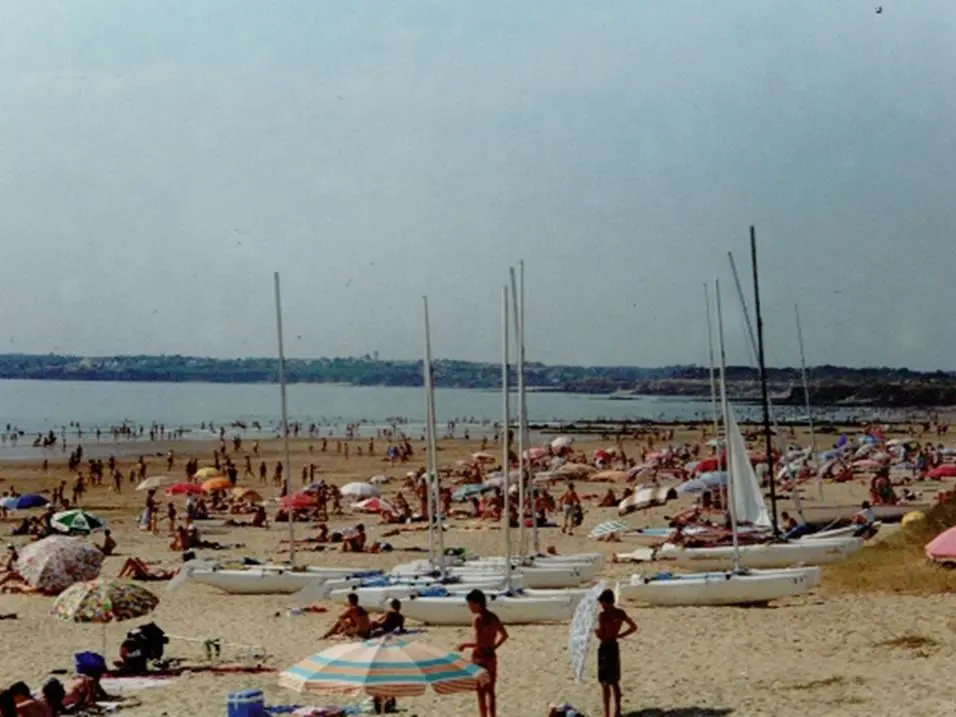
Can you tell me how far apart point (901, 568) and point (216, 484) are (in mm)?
25127

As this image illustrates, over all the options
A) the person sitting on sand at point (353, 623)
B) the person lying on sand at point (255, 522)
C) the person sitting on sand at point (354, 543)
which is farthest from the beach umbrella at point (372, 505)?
the person sitting on sand at point (353, 623)

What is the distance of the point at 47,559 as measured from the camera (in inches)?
930

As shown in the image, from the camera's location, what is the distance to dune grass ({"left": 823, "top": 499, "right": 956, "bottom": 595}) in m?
21.3

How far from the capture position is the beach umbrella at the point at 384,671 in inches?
452

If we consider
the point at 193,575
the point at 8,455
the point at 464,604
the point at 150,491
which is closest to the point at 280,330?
the point at 193,575

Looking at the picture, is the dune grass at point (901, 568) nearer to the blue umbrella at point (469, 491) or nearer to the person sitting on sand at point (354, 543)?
the person sitting on sand at point (354, 543)

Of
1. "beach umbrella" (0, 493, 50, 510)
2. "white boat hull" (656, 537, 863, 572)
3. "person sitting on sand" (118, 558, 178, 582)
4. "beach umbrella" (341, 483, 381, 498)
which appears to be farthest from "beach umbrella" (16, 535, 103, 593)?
"beach umbrella" (341, 483, 381, 498)

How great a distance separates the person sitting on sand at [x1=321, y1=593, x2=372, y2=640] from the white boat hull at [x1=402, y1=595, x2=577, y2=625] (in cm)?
195

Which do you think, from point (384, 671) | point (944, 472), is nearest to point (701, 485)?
point (944, 472)

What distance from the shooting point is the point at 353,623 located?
18.3 metres

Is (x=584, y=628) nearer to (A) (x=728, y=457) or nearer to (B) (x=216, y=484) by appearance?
(A) (x=728, y=457)

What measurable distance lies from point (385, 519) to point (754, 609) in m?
19.3

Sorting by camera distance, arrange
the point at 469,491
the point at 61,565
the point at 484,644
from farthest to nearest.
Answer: the point at 469,491 → the point at 61,565 → the point at 484,644

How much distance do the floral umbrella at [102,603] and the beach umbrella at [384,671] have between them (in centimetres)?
532
